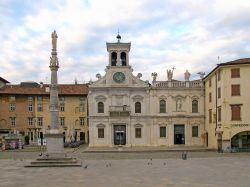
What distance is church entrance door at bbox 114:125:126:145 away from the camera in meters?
64.8

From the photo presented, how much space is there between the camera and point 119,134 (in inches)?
2552

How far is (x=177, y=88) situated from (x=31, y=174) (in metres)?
39.8

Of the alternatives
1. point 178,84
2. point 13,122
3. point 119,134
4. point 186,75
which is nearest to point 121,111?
point 119,134

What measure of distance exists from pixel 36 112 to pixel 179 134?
26.3 metres

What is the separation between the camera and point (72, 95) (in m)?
79.4

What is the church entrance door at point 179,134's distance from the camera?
6550 cm

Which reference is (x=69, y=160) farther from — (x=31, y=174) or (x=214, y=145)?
(x=214, y=145)

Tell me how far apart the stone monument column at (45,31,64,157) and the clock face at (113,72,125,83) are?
27.6 meters

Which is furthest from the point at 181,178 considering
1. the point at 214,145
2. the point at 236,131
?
the point at 214,145

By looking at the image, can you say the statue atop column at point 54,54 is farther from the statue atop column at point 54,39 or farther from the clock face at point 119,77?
the clock face at point 119,77

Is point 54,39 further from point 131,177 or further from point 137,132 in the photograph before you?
point 137,132

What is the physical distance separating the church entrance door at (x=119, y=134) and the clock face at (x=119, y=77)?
6556 mm

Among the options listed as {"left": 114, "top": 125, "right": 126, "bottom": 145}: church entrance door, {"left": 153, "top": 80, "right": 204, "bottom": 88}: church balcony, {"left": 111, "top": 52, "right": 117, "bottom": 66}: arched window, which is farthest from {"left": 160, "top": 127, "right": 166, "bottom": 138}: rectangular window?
{"left": 111, "top": 52, "right": 117, "bottom": 66}: arched window

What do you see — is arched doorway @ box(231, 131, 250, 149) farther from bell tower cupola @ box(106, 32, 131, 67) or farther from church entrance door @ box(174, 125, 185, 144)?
bell tower cupola @ box(106, 32, 131, 67)
